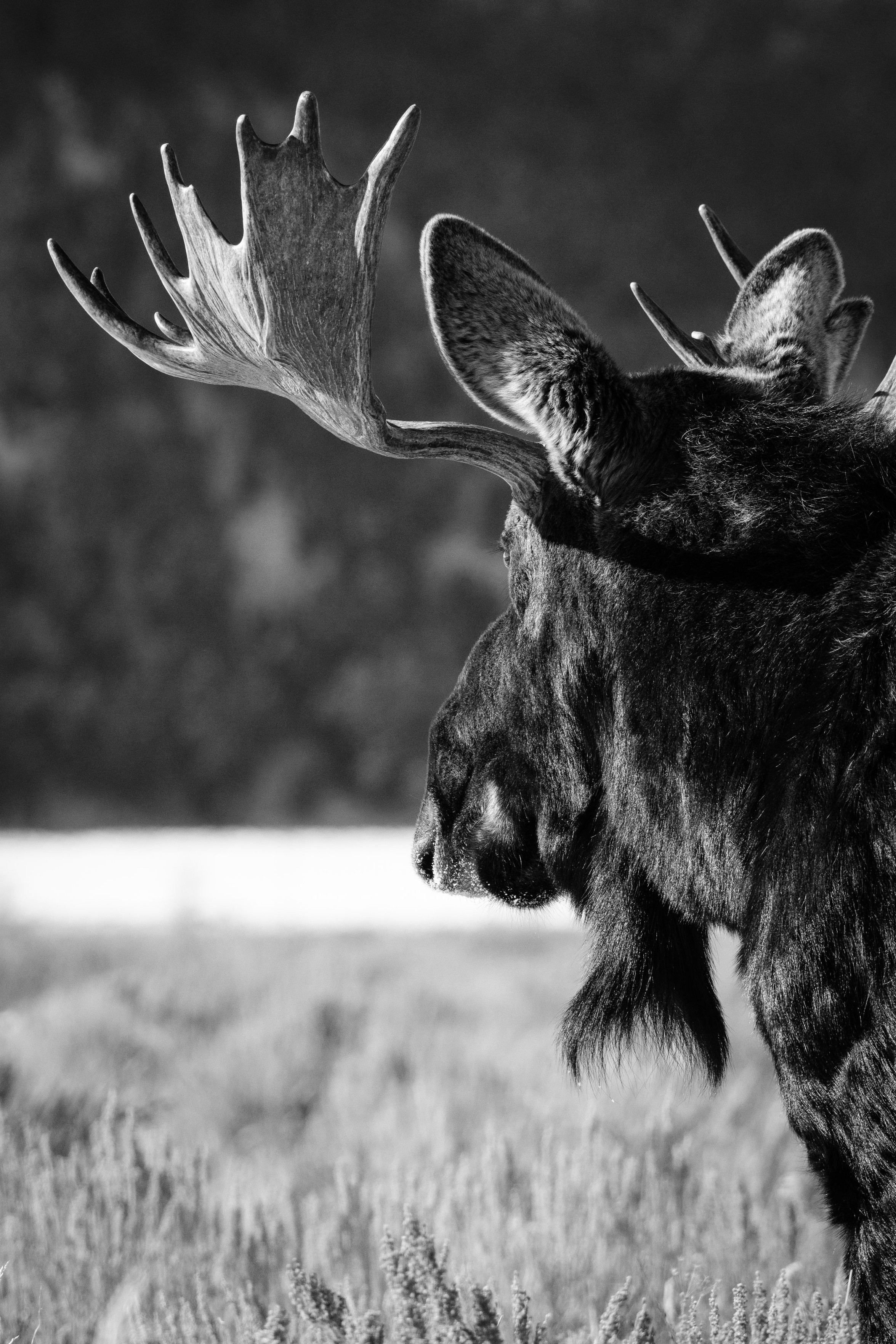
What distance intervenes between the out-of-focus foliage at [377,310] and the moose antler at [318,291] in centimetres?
1107

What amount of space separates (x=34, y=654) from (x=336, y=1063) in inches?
386

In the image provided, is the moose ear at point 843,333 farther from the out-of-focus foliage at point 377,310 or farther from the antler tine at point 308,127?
the out-of-focus foliage at point 377,310

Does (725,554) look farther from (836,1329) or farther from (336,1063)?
(336,1063)

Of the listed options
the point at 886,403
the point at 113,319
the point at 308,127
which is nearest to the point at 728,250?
the point at 886,403

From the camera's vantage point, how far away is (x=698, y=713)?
54.3 inches

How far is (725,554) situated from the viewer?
140 cm

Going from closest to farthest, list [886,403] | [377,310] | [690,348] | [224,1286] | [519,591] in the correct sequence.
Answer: [886,403] < [519,591] < [224,1286] < [690,348] < [377,310]

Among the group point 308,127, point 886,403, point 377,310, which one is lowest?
point 886,403

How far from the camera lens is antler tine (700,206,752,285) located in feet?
6.94

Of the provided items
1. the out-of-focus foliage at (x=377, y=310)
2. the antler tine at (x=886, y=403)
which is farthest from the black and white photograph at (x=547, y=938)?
the out-of-focus foliage at (x=377, y=310)

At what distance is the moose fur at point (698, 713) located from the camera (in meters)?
1.22

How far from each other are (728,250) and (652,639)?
3.42ft

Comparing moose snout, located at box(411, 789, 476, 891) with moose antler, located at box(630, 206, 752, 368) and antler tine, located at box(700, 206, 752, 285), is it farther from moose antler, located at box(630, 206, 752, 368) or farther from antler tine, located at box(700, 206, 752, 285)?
antler tine, located at box(700, 206, 752, 285)

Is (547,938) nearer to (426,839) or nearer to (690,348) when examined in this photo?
(426,839)
